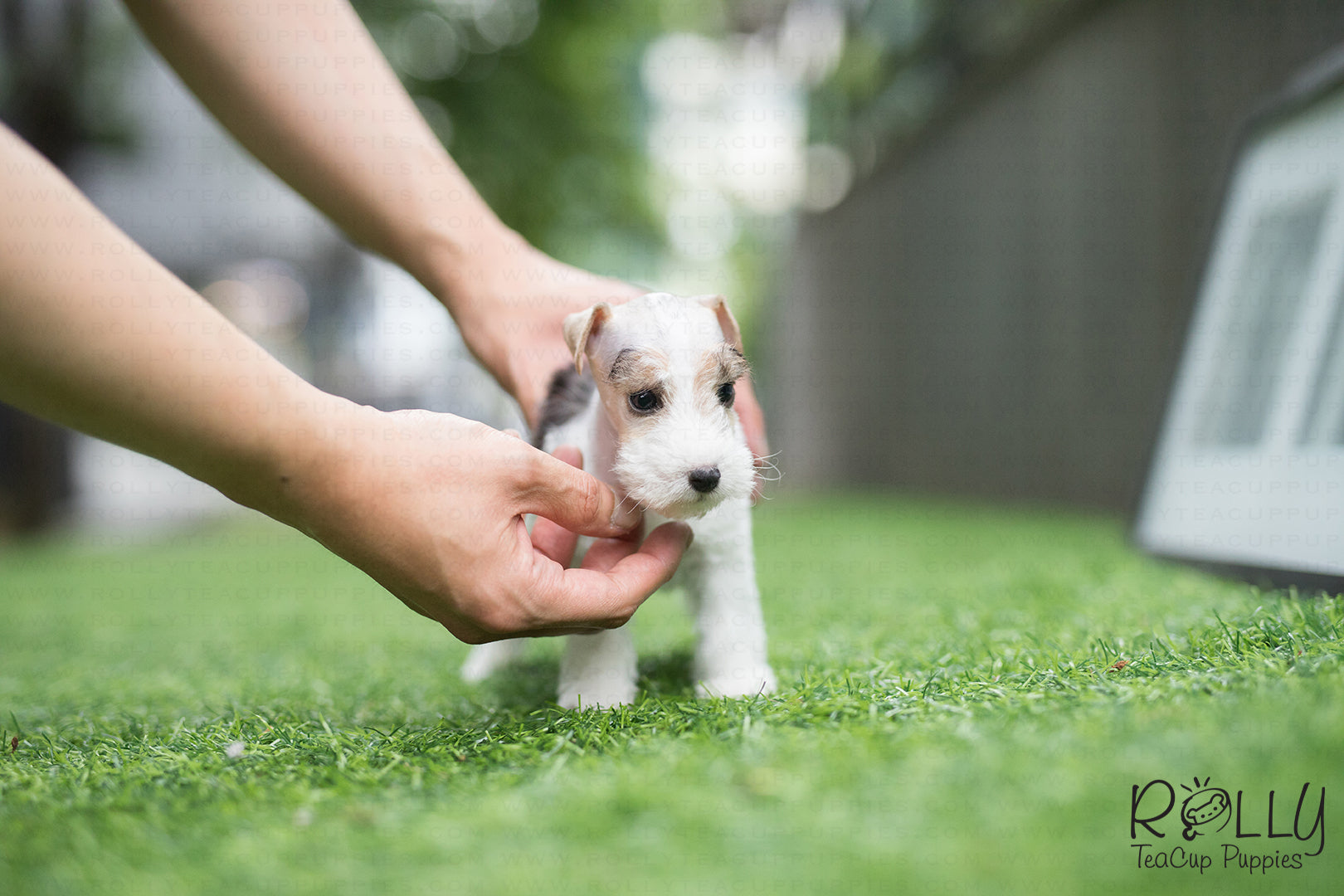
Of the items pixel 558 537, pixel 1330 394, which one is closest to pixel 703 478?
pixel 558 537

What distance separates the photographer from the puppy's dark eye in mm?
1940

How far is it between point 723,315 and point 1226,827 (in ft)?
4.57

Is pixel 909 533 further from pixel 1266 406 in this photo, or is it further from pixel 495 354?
pixel 495 354

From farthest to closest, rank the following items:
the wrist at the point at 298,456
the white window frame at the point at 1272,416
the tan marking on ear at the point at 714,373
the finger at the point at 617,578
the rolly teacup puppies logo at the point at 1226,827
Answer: the white window frame at the point at 1272,416
the tan marking on ear at the point at 714,373
the finger at the point at 617,578
the wrist at the point at 298,456
the rolly teacup puppies logo at the point at 1226,827

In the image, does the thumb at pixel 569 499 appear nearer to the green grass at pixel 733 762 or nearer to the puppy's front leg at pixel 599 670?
the puppy's front leg at pixel 599 670

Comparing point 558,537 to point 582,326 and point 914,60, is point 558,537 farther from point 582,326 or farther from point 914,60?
point 914,60

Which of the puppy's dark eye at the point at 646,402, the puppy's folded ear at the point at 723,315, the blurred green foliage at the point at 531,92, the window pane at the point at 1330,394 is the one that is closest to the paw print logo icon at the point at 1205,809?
the puppy's dark eye at the point at 646,402

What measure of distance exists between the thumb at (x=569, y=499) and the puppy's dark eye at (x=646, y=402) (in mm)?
218

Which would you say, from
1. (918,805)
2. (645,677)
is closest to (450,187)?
(645,677)

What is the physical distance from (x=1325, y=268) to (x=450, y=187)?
2.38 metres

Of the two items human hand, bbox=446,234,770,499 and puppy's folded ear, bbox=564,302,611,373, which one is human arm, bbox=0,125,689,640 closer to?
puppy's folded ear, bbox=564,302,611,373

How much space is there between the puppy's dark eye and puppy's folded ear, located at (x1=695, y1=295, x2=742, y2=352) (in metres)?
0.27

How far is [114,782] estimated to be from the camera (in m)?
1.54

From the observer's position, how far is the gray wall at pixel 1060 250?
475 cm
